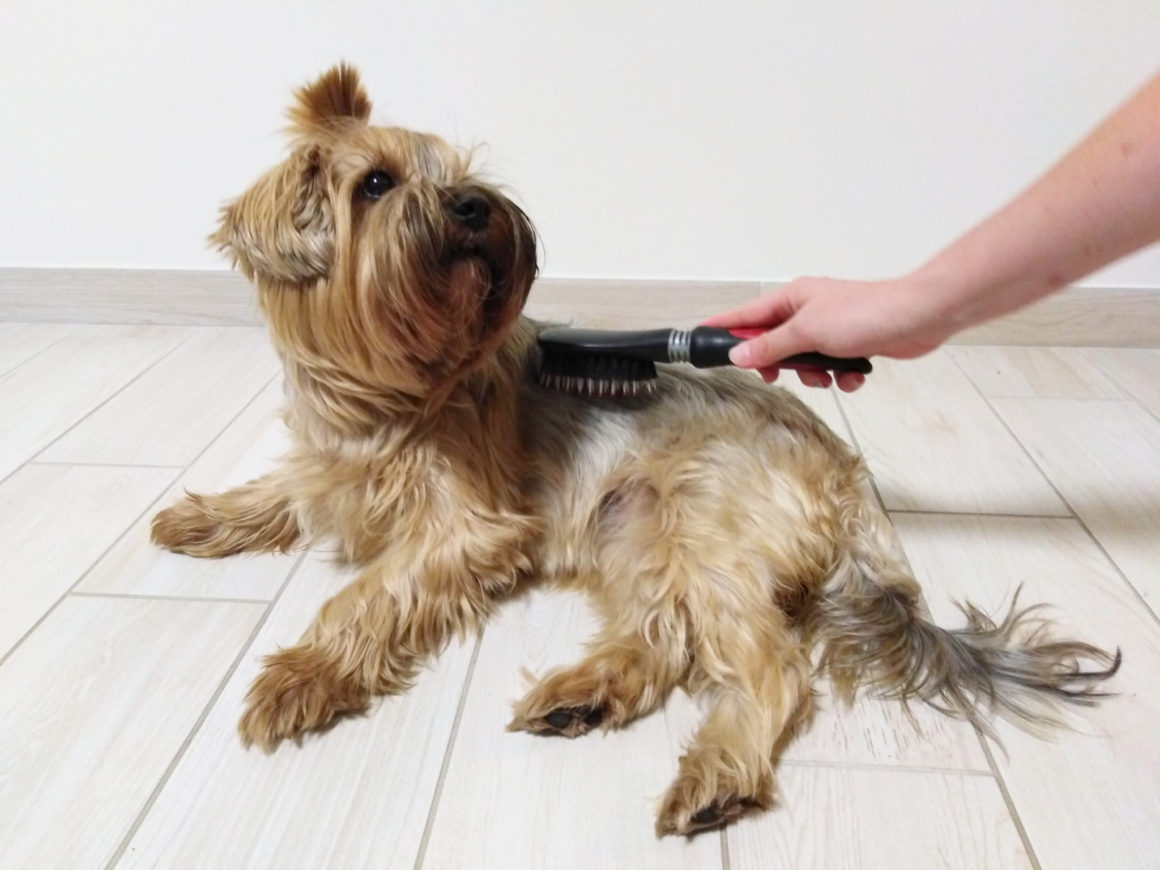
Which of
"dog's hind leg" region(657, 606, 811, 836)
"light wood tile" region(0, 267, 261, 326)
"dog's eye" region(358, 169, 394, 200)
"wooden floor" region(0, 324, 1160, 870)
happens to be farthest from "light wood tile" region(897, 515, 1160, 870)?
"light wood tile" region(0, 267, 261, 326)

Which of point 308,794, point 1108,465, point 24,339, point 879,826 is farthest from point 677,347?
point 24,339

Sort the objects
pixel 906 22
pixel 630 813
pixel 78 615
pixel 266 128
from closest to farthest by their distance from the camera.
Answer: pixel 630 813 → pixel 78 615 → pixel 906 22 → pixel 266 128

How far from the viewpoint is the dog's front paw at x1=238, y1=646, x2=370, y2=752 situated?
48.0 inches

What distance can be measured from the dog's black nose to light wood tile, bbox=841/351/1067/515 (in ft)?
3.39

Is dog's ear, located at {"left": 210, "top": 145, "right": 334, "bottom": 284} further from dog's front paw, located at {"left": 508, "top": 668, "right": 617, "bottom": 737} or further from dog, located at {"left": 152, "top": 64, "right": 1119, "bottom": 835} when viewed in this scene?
dog's front paw, located at {"left": 508, "top": 668, "right": 617, "bottom": 737}

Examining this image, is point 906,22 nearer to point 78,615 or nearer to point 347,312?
point 347,312

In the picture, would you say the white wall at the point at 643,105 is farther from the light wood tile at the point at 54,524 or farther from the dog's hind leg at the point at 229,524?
the dog's hind leg at the point at 229,524

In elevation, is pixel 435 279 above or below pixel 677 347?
below

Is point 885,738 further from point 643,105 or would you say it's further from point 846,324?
point 643,105

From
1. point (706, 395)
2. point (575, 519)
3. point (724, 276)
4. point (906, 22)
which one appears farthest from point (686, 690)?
point (906, 22)

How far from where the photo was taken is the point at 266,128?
2.50 m

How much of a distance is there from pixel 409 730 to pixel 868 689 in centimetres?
68

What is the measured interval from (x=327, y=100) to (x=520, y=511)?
2.46ft

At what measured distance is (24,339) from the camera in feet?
8.75
